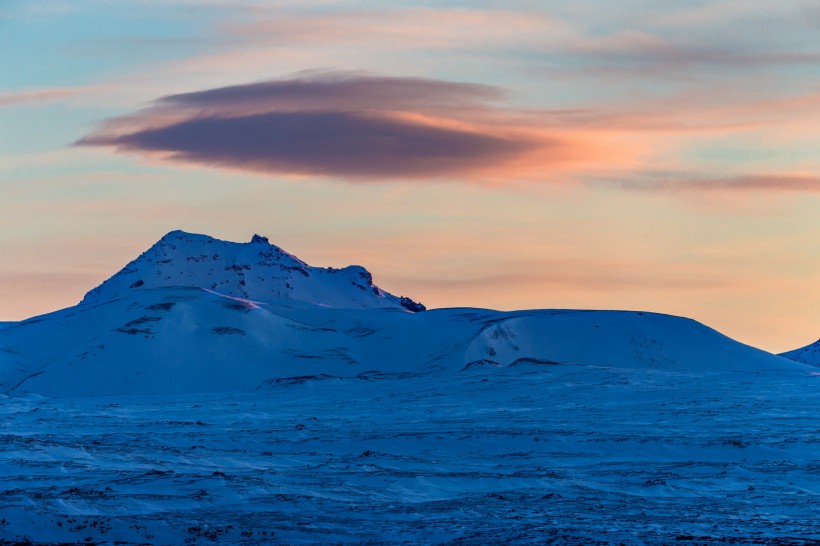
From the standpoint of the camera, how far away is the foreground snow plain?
139 ft

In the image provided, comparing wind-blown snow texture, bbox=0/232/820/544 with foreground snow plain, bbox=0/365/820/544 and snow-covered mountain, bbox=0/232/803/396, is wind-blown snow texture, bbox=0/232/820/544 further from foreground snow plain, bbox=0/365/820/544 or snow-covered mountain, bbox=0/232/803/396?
snow-covered mountain, bbox=0/232/803/396

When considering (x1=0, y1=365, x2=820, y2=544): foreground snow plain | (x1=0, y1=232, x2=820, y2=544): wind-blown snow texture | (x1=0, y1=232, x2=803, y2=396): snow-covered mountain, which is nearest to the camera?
(x1=0, y1=365, x2=820, y2=544): foreground snow plain

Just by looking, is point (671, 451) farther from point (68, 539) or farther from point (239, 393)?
point (239, 393)

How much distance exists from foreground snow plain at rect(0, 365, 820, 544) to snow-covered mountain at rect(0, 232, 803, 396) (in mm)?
26337

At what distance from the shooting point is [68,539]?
40188mm

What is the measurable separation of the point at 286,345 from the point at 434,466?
83.3 meters

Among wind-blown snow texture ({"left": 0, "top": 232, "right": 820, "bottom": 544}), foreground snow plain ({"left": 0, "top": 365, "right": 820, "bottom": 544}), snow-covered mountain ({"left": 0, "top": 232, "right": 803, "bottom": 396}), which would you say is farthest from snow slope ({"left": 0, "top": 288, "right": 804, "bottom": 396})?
foreground snow plain ({"left": 0, "top": 365, "right": 820, "bottom": 544})

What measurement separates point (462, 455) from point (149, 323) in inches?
3183

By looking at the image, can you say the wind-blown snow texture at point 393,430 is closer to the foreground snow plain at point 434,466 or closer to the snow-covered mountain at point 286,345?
the foreground snow plain at point 434,466

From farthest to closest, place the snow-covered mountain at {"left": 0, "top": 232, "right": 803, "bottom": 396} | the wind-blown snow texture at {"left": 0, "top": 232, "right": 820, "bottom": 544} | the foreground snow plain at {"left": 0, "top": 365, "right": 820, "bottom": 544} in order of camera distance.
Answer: the snow-covered mountain at {"left": 0, "top": 232, "right": 803, "bottom": 396} < the wind-blown snow texture at {"left": 0, "top": 232, "right": 820, "bottom": 544} < the foreground snow plain at {"left": 0, "top": 365, "right": 820, "bottom": 544}

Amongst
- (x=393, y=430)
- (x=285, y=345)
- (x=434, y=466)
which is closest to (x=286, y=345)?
(x=285, y=345)

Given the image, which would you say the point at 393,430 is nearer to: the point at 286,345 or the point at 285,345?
the point at 285,345

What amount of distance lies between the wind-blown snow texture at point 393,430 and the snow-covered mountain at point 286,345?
1.15ft

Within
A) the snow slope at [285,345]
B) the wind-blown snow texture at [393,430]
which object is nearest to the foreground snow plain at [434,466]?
the wind-blown snow texture at [393,430]
